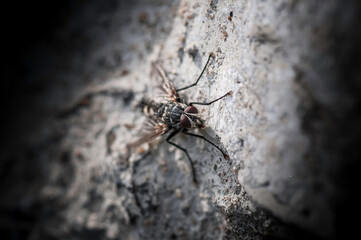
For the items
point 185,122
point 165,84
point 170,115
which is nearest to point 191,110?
point 185,122

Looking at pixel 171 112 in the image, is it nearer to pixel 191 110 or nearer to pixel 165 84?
pixel 191 110

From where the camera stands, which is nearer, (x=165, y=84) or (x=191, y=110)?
(x=191, y=110)

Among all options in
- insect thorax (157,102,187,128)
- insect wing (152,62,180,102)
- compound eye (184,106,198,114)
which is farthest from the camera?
insect wing (152,62,180,102)

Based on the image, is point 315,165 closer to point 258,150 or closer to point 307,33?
point 258,150

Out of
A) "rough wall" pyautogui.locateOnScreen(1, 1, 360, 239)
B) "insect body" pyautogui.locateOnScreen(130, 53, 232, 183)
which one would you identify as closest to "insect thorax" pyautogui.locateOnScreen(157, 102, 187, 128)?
"insect body" pyautogui.locateOnScreen(130, 53, 232, 183)

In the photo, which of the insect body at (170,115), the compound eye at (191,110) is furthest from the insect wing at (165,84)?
the compound eye at (191,110)

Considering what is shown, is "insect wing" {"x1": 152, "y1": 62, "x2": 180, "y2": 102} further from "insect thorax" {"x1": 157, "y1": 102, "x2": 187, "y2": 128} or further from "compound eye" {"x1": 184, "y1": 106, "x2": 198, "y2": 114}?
"compound eye" {"x1": 184, "y1": 106, "x2": 198, "y2": 114}
